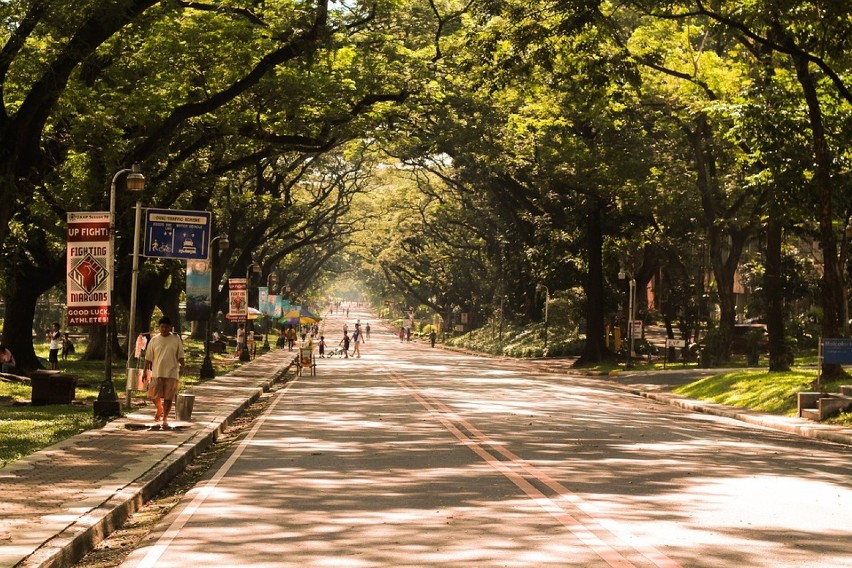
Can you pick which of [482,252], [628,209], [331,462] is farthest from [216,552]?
[482,252]

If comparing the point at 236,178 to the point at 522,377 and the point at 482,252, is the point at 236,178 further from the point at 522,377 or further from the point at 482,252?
the point at 482,252

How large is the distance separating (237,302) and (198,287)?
499 inches

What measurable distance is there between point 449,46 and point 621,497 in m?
25.4

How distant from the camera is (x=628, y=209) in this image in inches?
2032

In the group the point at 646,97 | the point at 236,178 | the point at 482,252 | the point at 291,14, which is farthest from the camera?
the point at 482,252

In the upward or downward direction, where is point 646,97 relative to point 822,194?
upward

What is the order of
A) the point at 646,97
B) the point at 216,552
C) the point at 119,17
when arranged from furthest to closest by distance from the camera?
the point at 646,97, the point at 119,17, the point at 216,552

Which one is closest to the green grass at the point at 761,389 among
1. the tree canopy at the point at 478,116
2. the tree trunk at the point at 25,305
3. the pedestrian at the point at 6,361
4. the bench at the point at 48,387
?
the tree canopy at the point at 478,116

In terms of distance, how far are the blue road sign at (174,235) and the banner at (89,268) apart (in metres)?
2.32

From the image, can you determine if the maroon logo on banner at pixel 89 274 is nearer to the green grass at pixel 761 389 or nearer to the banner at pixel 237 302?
the green grass at pixel 761 389

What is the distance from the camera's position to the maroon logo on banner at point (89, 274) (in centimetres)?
2158

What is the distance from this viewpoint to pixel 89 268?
21609mm

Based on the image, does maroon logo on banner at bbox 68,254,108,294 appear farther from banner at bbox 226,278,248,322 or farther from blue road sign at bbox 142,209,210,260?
banner at bbox 226,278,248,322

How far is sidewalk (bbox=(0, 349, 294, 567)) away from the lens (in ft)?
31.1
